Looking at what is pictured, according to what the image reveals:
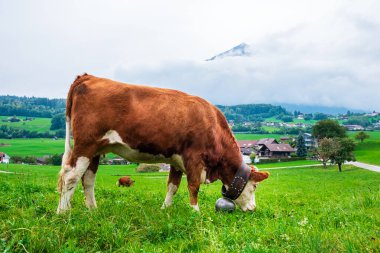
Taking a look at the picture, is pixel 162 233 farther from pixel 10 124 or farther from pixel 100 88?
pixel 10 124

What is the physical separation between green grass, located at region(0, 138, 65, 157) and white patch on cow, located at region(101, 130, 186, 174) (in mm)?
105572

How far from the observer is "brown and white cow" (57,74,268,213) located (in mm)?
7105

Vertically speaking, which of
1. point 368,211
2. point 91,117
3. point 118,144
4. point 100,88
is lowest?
point 368,211

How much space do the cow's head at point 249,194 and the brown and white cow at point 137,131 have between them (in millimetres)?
36

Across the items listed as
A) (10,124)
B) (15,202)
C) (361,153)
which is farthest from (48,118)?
(15,202)

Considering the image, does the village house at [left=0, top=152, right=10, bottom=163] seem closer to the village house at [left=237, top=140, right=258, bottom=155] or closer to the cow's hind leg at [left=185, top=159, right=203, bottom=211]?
the village house at [left=237, top=140, right=258, bottom=155]

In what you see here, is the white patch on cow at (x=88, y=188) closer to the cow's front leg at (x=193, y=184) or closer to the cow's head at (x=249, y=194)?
the cow's front leg at (x=193, y=184)

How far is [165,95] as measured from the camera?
7.81 meters

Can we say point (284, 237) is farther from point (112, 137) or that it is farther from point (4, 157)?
point (4, 157)

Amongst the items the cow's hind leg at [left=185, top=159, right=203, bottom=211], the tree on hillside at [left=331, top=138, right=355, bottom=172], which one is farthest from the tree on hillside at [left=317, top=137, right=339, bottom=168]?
the cow's hind leg at [left=185, top=159, right=203, bottom=211]

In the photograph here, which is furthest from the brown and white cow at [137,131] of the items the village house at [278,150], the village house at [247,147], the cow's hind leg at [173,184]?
the village house at [247,147]

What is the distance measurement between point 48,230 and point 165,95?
387 cm

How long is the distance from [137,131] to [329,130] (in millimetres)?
102194

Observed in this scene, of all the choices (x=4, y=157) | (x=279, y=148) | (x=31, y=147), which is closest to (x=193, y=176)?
(x=4, y=157)
